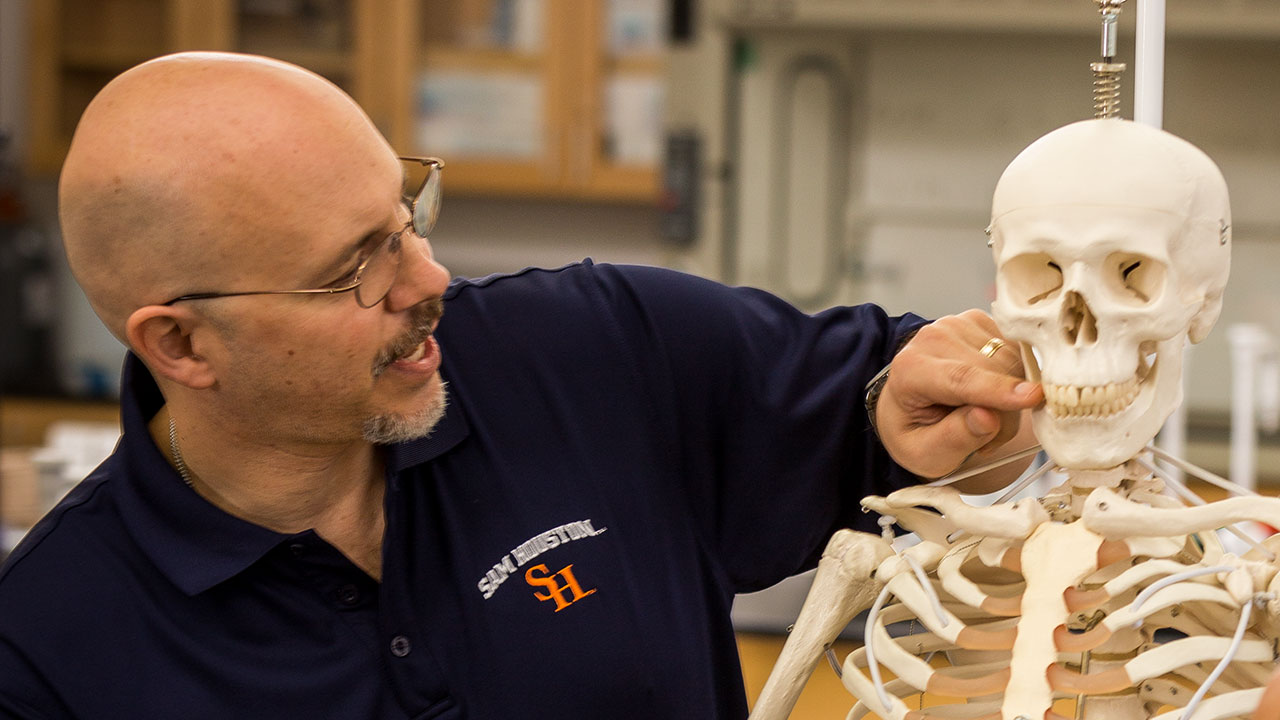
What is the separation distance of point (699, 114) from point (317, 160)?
68.1 inches

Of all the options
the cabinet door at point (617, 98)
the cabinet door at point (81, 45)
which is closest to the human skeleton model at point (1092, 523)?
the cabinet door at point (617, 98)

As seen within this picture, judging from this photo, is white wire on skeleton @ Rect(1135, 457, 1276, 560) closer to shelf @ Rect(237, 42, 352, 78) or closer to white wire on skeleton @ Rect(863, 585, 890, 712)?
white wire on skeleton @ Rect(863, 585, 890, 712)

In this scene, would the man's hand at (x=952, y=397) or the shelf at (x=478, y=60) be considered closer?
the man's hand at (x=952, y=397)

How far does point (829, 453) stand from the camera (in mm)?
1015

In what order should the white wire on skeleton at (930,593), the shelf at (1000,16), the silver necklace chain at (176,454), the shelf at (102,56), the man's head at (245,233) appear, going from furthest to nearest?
the shelf at (102,56), the shelf at (1000,16), the silver necklace chain at (176,454), the man's head at (245,233), the white wire on skeleton at (930,593)

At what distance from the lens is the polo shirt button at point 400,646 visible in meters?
0.93

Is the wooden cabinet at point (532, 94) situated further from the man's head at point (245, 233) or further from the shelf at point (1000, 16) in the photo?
the man's head at point (245, 233)

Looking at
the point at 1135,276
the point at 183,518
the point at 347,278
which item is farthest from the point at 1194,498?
the point at 183,518

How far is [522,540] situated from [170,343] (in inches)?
11.7

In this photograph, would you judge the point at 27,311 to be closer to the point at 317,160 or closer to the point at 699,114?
the point at 699,114

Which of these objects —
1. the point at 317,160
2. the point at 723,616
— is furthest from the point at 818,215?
the point at 317,160

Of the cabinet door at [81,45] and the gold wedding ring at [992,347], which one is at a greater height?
the cabinet door at [81,45]

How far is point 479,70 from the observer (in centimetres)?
317

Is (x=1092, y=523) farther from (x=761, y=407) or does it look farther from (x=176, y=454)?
(x=176, y=454)
